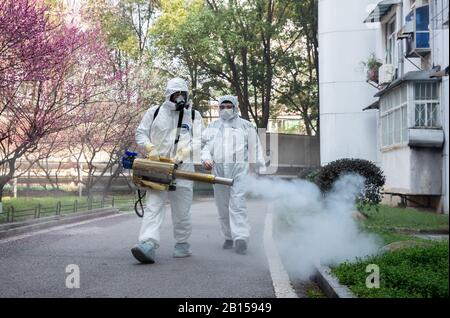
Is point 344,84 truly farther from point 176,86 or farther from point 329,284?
point 329,284

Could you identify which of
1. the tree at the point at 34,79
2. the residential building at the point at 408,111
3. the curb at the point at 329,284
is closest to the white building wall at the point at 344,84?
the residential building at the point at 408,111

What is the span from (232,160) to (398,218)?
173 centimetres

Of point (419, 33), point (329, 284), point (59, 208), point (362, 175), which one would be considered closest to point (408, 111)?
point (362, 175)

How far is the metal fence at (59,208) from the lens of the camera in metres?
9.32

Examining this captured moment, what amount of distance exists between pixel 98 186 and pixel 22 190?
3252mm

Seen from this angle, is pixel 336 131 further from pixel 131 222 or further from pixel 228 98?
pixel 131 222

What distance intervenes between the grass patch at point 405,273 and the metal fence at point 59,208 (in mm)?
4334

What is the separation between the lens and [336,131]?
6.77 metres

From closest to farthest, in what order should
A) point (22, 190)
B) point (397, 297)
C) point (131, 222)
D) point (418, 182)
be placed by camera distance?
point (397, 297) → point (418, 182) → point (131, 222) → point (22, 190)

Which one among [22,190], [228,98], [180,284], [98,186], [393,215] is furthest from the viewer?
[22,190]

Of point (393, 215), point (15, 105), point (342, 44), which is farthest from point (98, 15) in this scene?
point (393, 215)

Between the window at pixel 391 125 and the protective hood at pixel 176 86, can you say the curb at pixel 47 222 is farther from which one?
the window at pixel 391 125

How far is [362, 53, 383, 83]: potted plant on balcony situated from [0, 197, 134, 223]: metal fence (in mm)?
3427

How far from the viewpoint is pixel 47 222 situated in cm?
902
